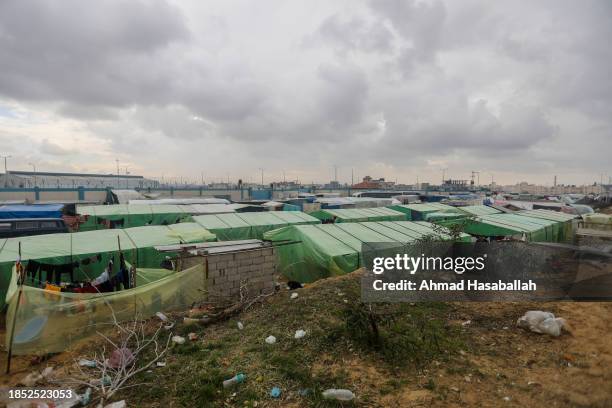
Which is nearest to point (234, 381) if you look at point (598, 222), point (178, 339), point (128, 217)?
point (178, 339)

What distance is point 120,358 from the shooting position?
505 cm

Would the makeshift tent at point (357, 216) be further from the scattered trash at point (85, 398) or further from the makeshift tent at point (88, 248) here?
the scattered trash at point (85, 398)

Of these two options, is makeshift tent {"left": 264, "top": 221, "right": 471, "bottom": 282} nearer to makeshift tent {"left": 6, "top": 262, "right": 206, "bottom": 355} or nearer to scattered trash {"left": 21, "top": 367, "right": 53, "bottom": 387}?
makeshift tent {"left": 6, "top": 262, "right": 206, "bottom": 355}

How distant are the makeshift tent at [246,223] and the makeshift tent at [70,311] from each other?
19.9 feet

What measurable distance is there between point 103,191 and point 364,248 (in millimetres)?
35177

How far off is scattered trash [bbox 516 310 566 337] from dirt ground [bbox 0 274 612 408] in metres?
0.10

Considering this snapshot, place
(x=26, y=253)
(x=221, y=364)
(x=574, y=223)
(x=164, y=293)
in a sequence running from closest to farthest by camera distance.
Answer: (x=221, y=364), (x=164, y=293), (x=26, y=253), (x=574, y=223)

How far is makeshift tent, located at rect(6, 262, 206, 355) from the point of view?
5.27 meters

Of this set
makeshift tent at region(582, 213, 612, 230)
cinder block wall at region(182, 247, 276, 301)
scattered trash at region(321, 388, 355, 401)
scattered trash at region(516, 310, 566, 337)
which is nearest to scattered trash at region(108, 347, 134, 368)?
cinder block wall at region(182, 247, 276, 301)

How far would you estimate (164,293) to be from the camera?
6758mm

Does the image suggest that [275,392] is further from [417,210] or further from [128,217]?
[417,210]

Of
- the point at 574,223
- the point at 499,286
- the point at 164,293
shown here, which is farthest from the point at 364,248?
the point at 574,223

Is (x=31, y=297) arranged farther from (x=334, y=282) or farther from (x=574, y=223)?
(x=574, y=223)

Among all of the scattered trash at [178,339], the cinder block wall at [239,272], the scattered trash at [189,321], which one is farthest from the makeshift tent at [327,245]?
the scattered trash at [178,339]
